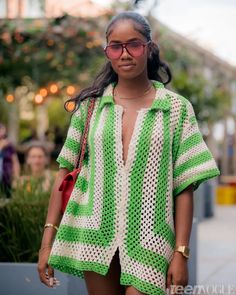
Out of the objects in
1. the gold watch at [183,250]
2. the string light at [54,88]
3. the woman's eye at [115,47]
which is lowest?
the string light at [54,88]

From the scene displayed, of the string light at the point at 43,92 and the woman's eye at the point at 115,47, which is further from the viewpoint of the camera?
the string light at the point at 43,92

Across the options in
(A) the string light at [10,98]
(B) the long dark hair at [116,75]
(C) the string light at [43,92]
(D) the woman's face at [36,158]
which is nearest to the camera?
(B) the long dark hair at [116,75]

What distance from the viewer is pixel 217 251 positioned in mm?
9750

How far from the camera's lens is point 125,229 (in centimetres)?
297

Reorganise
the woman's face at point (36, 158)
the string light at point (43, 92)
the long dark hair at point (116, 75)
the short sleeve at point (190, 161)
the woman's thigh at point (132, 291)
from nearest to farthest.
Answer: the woman's thigh at point (132, 291) < the short sleeve at point (190, 161) < the long dark hair at point (116, 75) < the woman's face at point (36, 158) < the string light at point (43, 92)

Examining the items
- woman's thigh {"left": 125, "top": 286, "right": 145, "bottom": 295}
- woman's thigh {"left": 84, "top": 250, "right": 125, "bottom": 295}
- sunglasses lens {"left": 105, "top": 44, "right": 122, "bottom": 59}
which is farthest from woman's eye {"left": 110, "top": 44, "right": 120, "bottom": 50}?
woman's thigh {"left": 125, "top": 286, "right": 145, "bottom": 295}

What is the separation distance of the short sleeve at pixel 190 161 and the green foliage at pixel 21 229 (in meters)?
2.82

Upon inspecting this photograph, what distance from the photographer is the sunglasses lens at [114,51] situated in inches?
122

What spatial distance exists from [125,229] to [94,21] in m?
12.0

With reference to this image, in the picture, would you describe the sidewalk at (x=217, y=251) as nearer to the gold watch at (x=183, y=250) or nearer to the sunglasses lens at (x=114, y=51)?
the gold watch at (x=183, y=250)

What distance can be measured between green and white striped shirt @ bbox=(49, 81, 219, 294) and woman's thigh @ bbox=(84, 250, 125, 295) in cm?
4

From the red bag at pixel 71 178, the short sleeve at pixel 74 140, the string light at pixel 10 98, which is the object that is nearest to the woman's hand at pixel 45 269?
the red bag at pixel 71 178

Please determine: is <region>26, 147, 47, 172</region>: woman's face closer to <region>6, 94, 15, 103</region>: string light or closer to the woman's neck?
the woman's neck

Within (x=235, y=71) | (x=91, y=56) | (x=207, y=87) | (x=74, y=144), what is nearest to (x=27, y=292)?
(x=74, y=144)
